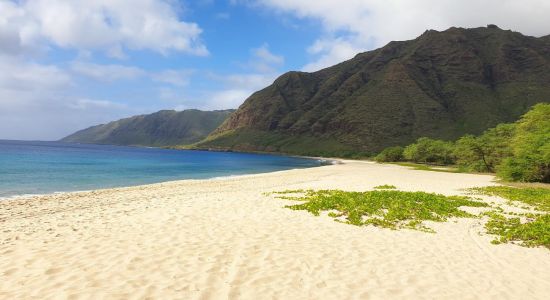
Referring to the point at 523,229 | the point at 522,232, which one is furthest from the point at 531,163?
the point at 522,232

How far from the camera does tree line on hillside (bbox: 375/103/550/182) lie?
1610 inches

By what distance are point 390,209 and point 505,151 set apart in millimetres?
55349

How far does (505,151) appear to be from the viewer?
60219 millimetres

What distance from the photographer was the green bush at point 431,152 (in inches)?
3961

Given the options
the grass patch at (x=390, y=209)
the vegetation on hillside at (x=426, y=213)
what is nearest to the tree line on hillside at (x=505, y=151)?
the vegetation on hillside at (x=426, y=213)

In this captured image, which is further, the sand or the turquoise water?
the turquoise water

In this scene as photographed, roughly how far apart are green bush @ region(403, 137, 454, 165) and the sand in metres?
95.0

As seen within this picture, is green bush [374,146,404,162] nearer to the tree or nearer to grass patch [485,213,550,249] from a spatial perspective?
the tree

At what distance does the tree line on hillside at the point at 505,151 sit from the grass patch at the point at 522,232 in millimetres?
28650

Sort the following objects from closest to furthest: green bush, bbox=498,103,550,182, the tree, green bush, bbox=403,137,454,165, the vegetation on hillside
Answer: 1. the vegetation on hillside
2. green bush, bbox=498,103,550,182
3. the tree
4. green bush, bbox=403,137,454,165

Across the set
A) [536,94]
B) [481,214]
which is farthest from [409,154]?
[536,94]

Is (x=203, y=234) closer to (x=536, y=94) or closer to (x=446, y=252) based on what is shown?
(x=446, y=252)

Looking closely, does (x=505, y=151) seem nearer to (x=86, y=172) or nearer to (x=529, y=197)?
(x=529, y=197)

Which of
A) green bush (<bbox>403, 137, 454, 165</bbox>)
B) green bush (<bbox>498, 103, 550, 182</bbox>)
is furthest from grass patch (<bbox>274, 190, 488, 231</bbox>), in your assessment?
green bush (<bbox>403, 137, 454, 165</bbox>)
